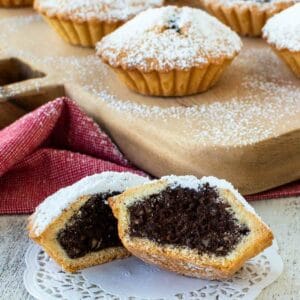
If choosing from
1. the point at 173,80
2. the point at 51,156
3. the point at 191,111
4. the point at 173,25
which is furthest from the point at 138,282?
the point at 173,25

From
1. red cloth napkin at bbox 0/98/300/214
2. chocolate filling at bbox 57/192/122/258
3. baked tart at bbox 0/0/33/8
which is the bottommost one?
baked tart at bbox 0/0/33/8

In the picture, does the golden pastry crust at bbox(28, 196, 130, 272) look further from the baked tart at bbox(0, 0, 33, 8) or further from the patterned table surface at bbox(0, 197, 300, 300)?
the baked tart at bbox(0, 0, 33, 8)

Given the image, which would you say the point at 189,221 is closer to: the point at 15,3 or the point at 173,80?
the point at 173,80

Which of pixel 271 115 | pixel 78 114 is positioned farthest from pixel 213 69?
pixel 78 114

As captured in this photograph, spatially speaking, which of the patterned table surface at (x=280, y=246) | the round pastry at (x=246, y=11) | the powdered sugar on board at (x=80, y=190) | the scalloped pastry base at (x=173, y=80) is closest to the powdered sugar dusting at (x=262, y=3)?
the round pastry at (x=246, y=11)

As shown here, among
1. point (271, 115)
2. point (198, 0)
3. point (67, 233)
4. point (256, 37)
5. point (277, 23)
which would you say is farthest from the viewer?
point (198, 0)

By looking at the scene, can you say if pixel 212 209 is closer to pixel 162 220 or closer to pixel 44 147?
pixel 162 220

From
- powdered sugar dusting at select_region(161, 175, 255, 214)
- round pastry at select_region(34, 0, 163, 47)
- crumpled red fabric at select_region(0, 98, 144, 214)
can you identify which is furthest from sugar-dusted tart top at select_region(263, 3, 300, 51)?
powdered sugar dusting at select_region(161, 175, 255, 214)
